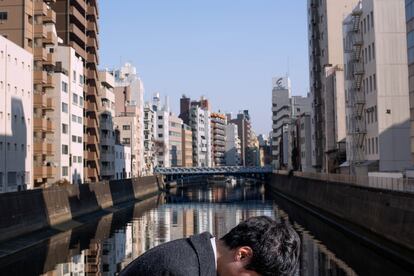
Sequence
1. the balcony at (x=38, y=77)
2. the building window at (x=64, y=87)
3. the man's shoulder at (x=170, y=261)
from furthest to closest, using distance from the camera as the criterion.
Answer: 1. the building window at (x=64, y=87)
2. the balcony at (x=38, y=77)
3. the man's shoulder at (x=170, y=261)

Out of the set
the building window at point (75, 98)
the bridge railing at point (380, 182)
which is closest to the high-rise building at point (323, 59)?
the bridge railing at point (380, 182)

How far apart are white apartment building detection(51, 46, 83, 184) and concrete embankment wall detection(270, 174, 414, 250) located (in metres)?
29.3

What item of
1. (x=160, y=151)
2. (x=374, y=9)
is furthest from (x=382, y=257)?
(x=160, y=151)

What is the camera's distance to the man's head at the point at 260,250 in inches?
121

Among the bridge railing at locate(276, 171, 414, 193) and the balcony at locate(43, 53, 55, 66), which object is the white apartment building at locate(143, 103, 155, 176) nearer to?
the balcony at locate(43, 53, 55, 66)

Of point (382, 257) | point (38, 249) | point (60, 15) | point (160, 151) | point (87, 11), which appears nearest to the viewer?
point (382, 257)

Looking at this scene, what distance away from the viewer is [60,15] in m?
81.9

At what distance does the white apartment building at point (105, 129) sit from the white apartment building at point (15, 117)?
1387 inches

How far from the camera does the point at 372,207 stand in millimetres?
41094

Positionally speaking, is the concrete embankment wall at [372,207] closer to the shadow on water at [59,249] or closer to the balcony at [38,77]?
the shadow on water at [59,249]

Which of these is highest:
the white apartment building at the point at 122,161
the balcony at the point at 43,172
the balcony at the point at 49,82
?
the balcony at the point at 49,82

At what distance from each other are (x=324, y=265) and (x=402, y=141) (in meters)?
27.2

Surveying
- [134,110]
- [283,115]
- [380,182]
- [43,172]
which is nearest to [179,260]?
[380,182]

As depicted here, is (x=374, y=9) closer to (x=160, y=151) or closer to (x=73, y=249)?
(x=73, y=249)
